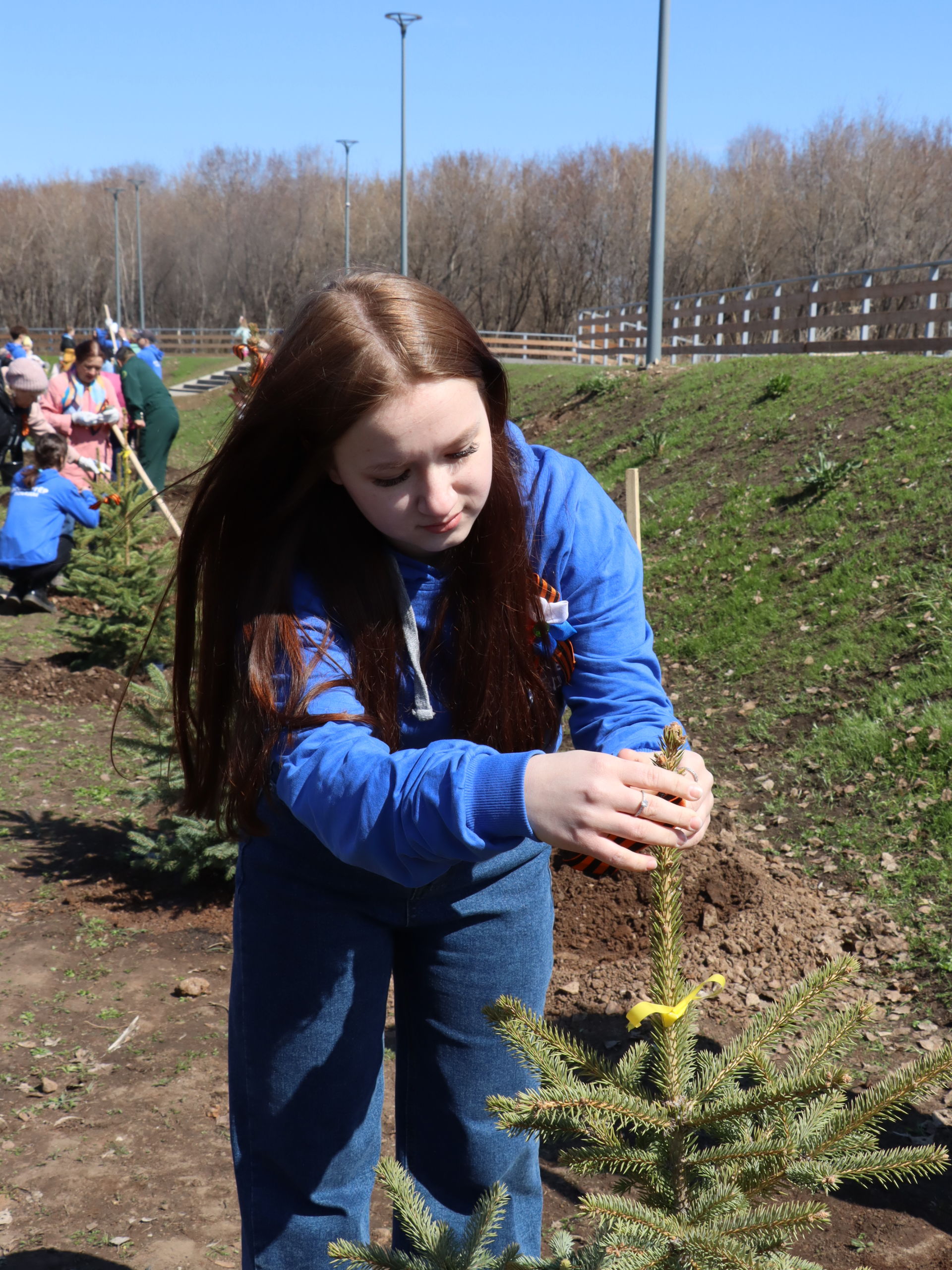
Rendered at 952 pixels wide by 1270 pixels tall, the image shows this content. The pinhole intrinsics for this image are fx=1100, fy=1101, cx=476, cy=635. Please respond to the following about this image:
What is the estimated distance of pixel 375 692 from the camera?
158cm

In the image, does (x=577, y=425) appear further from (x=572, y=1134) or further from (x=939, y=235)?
(x=939, y=235)

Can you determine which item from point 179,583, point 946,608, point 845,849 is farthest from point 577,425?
point 179,583

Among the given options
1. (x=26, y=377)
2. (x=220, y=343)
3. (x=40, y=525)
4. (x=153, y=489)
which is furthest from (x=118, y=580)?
(x=220, y=343)

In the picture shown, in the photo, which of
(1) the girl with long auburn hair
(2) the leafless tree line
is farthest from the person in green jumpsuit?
(2) the leafless tree line

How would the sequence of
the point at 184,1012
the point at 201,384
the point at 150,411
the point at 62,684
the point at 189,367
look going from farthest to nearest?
the point at 189,367, the point at 201,384, the point at 150,411, the point at 62,684, the point at 184,1012

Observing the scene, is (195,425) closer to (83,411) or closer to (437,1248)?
(83,411)

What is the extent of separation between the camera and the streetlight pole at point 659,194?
1280 cm

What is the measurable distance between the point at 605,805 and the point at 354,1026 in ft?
2.51

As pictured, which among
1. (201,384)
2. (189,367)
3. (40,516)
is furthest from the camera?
(189,367)

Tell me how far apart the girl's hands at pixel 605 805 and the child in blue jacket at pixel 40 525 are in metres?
7.98

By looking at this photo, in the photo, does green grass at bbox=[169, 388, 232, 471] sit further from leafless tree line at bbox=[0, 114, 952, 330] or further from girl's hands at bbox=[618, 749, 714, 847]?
leafless tree line at bbox=[0, 114, 952, 330]

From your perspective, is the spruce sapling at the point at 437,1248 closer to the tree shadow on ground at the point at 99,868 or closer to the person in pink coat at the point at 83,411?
the tree shadow on ground at the point at 99,868

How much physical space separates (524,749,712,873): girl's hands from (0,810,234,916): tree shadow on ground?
3.62m

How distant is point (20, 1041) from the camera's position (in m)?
3.45
